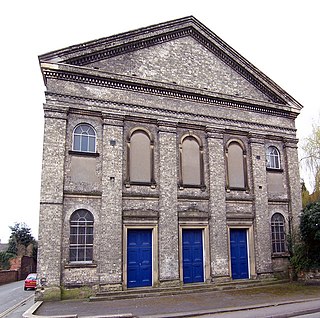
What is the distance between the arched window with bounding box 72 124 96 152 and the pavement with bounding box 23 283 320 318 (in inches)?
239

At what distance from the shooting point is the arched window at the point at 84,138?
49.6ft

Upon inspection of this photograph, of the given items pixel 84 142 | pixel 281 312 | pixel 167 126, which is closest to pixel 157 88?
pixel 167 126

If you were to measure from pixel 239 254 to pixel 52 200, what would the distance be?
9.25 metres

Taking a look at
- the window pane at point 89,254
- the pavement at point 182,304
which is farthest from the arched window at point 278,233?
the window pane at point 89,254

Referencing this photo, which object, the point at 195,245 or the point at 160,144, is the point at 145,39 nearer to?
the point at 160,144

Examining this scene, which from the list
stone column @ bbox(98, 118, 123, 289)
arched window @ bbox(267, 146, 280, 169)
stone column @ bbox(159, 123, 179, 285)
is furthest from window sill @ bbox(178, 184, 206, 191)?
arched window @ bbox(267, 146, 280, 169)

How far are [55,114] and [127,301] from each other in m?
7.94

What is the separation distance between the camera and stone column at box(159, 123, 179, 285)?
15312 millimetres

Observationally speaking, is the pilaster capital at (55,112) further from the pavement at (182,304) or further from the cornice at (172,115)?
the pavement at (182,304)

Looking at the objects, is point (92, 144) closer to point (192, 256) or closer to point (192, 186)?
point (192, 186)

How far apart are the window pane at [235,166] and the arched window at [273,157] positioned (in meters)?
1.91

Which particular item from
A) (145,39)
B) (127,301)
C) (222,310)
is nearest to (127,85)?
(145,39)

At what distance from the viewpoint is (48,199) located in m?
13.9

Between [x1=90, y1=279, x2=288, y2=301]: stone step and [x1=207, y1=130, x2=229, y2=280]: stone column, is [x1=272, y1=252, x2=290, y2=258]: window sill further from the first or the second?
[x1=207, y1=130, x2=229, y2=280]: stone column
